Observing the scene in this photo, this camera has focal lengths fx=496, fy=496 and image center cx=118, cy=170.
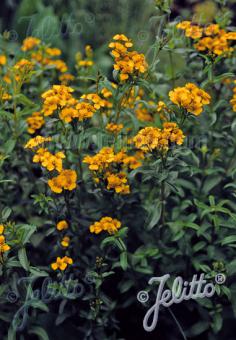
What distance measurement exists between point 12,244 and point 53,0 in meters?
3.45

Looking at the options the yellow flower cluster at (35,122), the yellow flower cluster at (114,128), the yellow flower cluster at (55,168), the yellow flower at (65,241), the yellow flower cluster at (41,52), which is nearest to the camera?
the yellow flower cluster at (55,168)

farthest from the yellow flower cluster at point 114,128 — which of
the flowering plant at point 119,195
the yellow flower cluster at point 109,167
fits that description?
the yellow flower cluster at point 109,167

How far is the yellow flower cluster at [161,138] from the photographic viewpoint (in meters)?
1.80

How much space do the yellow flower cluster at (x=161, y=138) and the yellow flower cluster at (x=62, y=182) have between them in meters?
0.29

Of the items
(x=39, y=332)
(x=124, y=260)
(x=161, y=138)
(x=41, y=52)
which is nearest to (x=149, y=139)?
(x=161, y=138)

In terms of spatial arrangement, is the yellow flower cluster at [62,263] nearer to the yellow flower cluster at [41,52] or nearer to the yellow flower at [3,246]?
the yellow flower at [3,246]

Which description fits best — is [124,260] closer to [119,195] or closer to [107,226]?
[107,226]

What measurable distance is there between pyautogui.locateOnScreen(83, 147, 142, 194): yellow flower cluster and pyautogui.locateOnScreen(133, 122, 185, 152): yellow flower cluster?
0.45ft

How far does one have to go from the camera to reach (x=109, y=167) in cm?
197

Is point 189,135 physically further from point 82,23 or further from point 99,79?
point 82,23

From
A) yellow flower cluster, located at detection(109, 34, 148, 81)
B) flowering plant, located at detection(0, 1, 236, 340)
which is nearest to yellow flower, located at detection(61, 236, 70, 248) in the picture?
flowering plant, located at detection(0, 1, 236, 340)

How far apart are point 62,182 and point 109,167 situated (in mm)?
214

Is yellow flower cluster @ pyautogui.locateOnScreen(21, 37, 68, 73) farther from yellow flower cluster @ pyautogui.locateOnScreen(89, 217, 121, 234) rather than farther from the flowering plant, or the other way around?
yellow flower cluster @ pyautogui.locateOnScreen(89, 217, 121, 234)

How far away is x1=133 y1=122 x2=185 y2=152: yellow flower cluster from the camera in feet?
5.90
